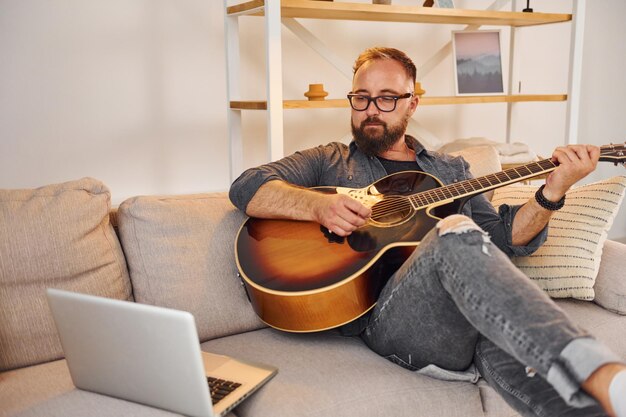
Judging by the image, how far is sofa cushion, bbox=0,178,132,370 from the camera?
1.60 metres

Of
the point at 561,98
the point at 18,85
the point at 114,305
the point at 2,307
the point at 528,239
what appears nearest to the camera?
the point at 114,305

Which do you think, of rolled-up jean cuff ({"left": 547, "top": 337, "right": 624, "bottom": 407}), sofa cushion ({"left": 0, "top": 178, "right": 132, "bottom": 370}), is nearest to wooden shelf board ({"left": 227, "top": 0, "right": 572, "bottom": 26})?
sofa cushion ({"left": 0, "top": 178, "right": 132, "bottom": 370})

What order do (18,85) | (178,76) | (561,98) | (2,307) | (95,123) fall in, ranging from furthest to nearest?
(561,98) < (178,76) < (95,123) < (18,85) < (2,307)

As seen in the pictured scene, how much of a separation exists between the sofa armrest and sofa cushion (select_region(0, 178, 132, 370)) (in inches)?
51.4

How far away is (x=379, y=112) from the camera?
215cm

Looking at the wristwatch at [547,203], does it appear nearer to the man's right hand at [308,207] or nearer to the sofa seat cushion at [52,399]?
the man's right hand at [308,207]

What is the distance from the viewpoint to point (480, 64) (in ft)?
11.1

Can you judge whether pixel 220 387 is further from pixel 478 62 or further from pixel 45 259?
pixel 478 62

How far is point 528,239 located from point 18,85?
190cm

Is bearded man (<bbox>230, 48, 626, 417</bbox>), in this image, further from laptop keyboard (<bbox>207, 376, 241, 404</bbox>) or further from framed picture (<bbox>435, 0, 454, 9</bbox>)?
framed picture (<bbox>435, 0, 454, 9</bbox>)

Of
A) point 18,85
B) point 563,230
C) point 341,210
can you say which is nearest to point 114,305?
point 341,210

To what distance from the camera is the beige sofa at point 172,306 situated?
4.84 ft

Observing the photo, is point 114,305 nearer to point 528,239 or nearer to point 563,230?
point 528,239

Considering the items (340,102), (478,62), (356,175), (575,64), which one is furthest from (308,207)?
(575,64)
